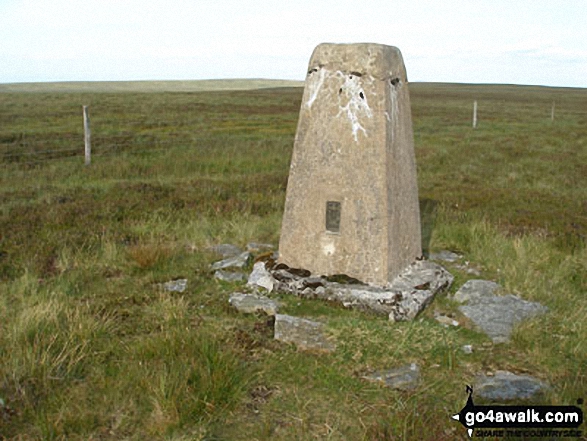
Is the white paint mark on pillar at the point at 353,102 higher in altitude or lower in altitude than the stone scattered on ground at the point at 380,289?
higher

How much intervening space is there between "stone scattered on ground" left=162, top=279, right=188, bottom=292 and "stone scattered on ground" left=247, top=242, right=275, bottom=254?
1.14 m

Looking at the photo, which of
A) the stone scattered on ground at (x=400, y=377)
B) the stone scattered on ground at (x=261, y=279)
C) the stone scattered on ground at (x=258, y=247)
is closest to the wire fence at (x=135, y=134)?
the stone scattered on ground at (x=258, y=247)

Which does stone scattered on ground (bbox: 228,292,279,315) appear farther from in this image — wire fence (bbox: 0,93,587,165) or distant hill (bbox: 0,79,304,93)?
distant hill (bbox: 0,79,304,93)

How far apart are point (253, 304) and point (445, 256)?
95.8 inches

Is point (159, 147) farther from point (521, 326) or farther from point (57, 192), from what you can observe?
point (521, 326)

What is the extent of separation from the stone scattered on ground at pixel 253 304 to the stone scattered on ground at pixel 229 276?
48 cm

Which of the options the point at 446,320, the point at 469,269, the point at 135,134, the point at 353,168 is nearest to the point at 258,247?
the point at 353,168

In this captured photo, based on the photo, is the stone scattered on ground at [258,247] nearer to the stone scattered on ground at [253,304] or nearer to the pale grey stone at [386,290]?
the pale grey stone at [386,290]

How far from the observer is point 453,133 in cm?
2056

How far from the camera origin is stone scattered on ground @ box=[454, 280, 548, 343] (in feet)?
13.4

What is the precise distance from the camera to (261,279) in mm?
4887

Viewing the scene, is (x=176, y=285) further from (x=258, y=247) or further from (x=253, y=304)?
(x=258, y=247)

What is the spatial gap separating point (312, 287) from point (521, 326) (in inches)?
64.8

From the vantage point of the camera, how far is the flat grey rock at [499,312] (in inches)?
159
